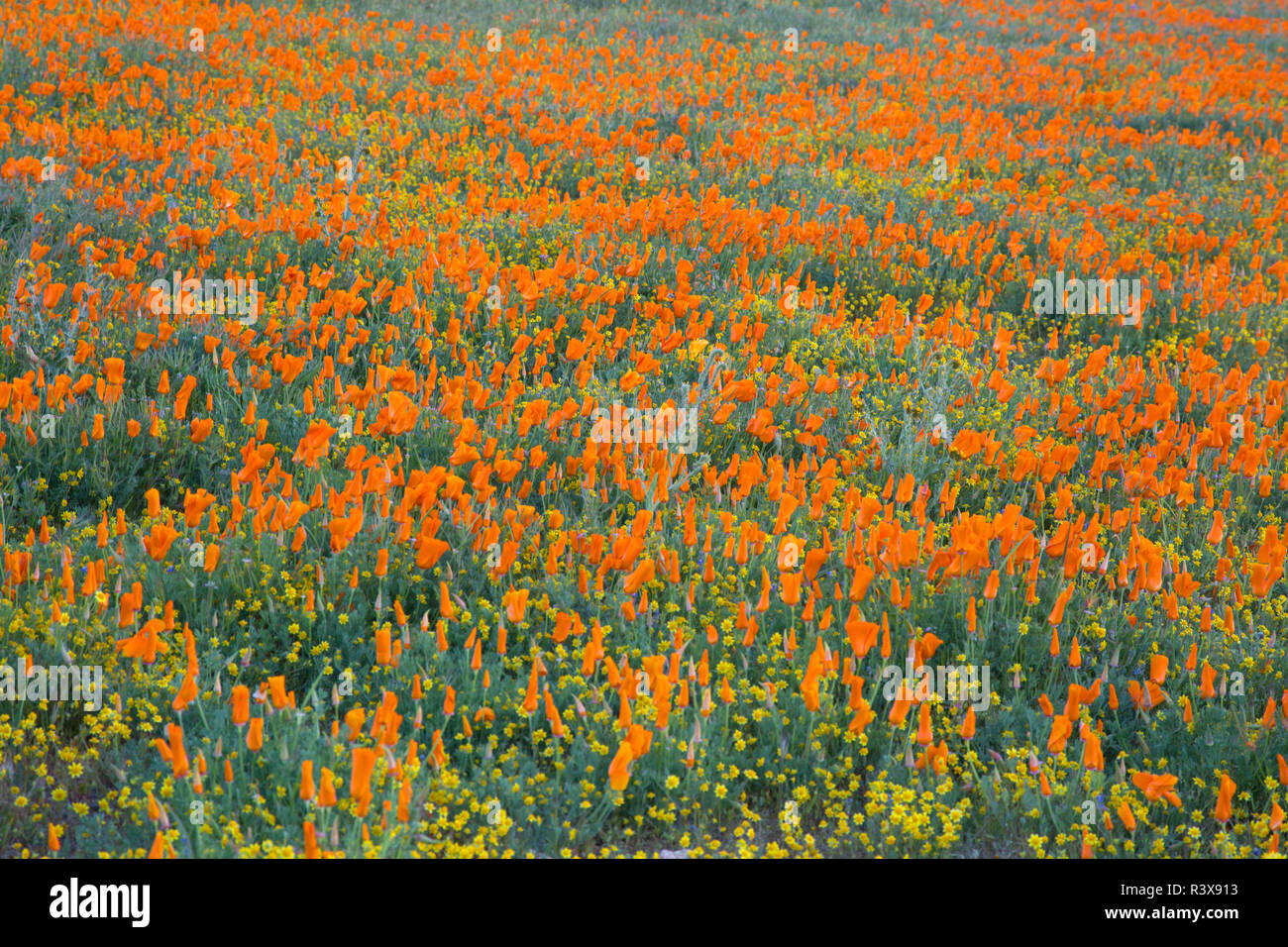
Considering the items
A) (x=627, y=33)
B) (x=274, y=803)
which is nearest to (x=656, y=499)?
(x=274, y=803)

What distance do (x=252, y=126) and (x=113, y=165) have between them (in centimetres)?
143

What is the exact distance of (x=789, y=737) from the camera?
316 centimetres

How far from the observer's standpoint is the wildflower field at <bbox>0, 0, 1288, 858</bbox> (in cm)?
294

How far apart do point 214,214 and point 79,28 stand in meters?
4.77

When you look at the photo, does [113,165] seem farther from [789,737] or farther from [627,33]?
[627,33]

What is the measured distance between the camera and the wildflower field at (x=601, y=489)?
116 inches

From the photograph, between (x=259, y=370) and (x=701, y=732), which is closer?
(x=701, y=732)

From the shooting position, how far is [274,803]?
9.17ft

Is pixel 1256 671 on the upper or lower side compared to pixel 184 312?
lower

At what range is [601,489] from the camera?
4.31m

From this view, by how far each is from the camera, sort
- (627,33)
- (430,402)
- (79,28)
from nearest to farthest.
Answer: (430,402)
(79,28)
(627,33)
